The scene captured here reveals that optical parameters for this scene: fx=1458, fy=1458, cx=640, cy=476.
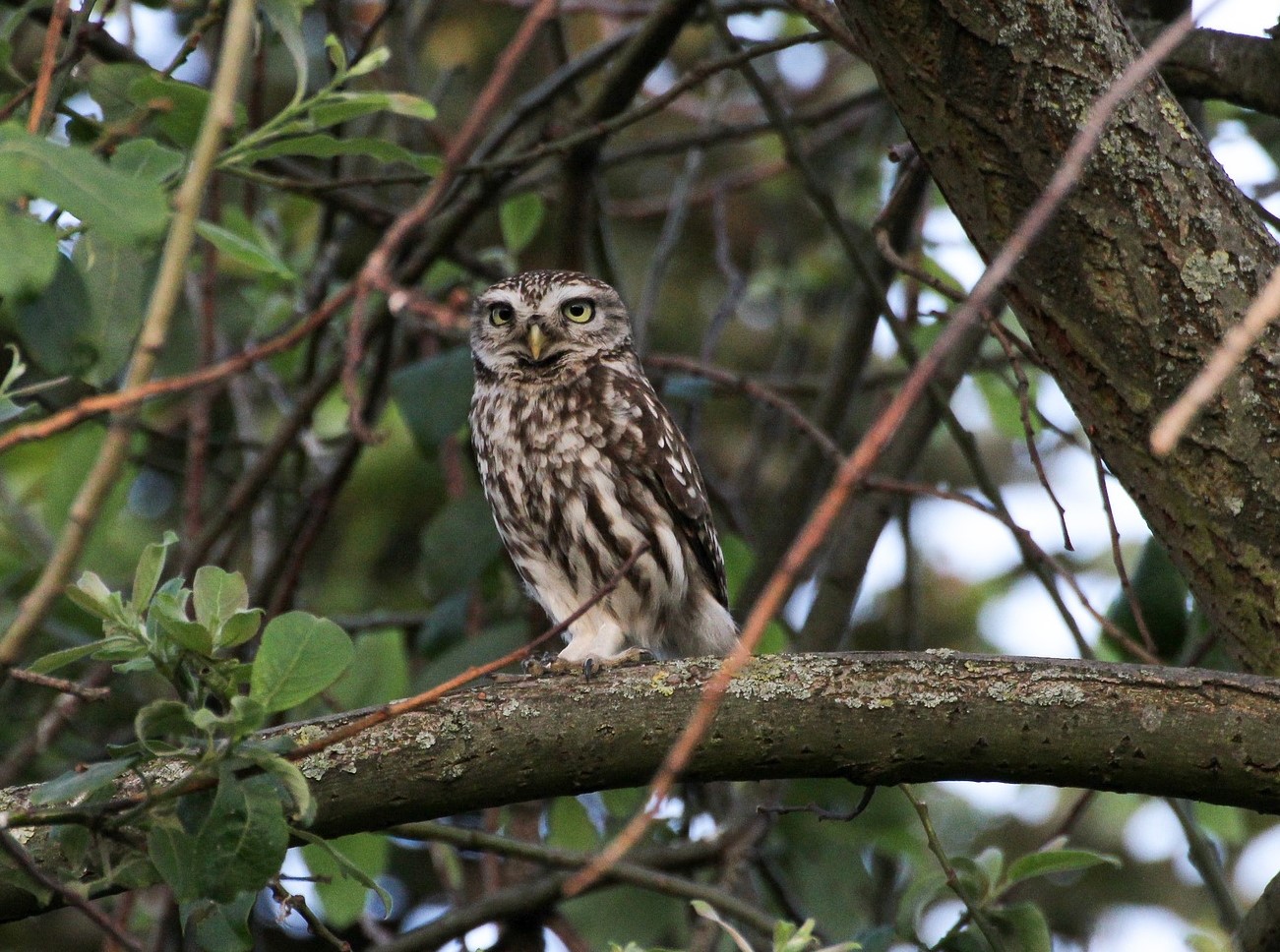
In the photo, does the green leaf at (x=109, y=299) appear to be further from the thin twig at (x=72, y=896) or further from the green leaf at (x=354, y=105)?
the thin twig at (x=72, y=896)

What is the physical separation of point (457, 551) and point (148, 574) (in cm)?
226

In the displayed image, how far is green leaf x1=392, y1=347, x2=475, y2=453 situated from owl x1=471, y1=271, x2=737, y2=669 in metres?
0.12

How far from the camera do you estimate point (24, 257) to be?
5.23ft

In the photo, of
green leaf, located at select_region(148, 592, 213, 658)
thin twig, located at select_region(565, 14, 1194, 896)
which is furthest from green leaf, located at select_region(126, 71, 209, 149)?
thin twig, located at select_region(565, 14, 1194, 896)

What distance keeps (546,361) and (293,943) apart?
8.01 feet

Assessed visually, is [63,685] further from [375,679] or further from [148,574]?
[375,679]

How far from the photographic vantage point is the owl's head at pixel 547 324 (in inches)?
175

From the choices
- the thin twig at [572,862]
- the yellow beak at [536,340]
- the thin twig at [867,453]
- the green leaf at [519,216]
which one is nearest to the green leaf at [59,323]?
the thin twig at [867,453]

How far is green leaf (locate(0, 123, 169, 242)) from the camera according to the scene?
5.34 ft

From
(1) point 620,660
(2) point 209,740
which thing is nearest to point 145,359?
(2) point 209,740

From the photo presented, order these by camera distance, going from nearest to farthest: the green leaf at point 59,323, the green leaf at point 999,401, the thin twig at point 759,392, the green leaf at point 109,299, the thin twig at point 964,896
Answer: the green leaf at point 59,323 → the green leaf at point 109,299 → the thin twig at point 964,896 → the thin twig at point 759,392 → the green leaf at point 999,401

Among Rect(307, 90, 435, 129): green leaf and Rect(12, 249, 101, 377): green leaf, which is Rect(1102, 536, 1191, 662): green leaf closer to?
Rect(307, 90, 435, 129): green leaf

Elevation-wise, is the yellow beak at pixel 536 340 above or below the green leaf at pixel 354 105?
above

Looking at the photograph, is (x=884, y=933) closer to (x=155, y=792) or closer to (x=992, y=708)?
(x=992, y=708)
